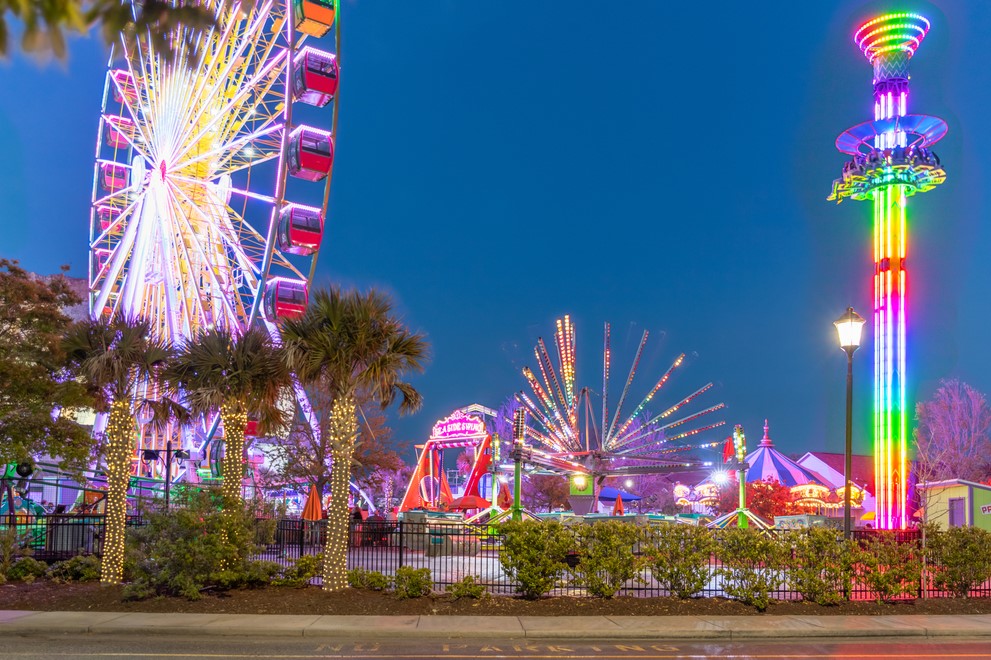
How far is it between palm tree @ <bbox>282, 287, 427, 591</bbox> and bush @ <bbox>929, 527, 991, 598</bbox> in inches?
400

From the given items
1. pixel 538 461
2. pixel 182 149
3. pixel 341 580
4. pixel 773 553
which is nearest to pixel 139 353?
pixel 341 580

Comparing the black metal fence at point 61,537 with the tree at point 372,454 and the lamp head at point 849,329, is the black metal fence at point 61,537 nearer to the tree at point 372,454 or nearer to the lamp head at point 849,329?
the lamp head at point 849,329

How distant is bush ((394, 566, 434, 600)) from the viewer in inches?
598

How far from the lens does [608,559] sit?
50.5 feet

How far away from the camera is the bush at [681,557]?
15.5 meters

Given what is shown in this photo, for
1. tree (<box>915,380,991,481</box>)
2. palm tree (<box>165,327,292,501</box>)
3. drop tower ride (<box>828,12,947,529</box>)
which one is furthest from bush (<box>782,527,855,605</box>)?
tree (<box>915,380,991,481</box>)

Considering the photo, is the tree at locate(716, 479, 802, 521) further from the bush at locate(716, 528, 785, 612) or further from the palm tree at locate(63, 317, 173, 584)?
the palm tree at locate(63, 317, 173, 584)

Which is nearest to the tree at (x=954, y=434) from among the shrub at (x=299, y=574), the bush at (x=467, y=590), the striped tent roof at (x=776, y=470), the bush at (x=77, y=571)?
the striped tent roof at (x=776, y=470)

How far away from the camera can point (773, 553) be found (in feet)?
50.8

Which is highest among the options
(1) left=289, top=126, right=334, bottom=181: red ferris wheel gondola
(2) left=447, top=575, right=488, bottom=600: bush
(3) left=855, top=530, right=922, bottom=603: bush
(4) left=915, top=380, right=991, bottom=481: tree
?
(1) left=289, top=126, right=334, bottom=181: red ferris wheel gondola

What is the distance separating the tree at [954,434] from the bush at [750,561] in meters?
38.7

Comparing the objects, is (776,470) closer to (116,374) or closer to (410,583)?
(410,583)

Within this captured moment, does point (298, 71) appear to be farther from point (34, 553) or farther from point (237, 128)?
point (34, 553)

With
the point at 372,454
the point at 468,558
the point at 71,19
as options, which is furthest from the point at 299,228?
the point at 71,19
